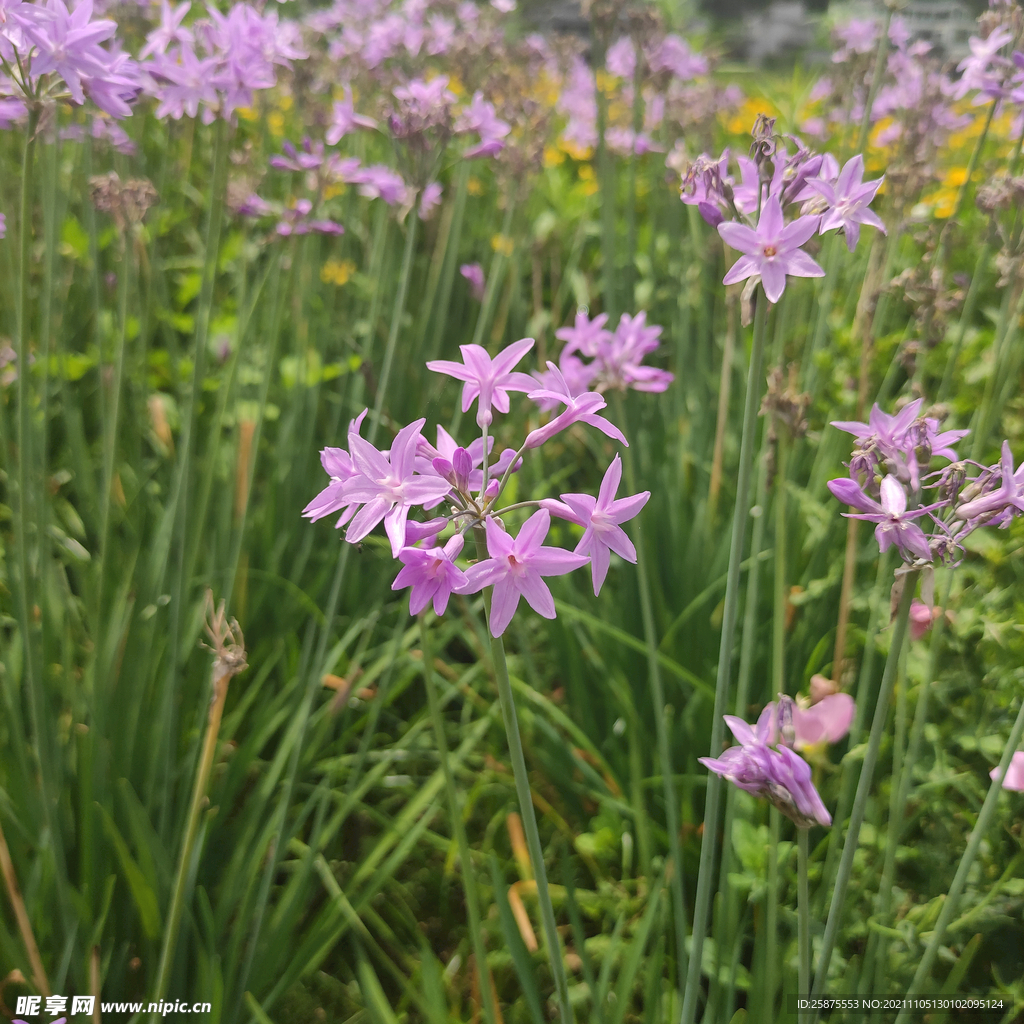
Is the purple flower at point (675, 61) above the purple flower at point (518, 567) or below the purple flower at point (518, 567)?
above

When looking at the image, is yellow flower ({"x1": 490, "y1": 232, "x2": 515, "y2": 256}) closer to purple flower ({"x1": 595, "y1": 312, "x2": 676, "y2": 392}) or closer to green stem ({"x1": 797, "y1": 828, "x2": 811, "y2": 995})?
purple flower ({"x1": 595, "y1": 312, "x2": 676, "y2": 392})

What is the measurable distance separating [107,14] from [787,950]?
15.7ft

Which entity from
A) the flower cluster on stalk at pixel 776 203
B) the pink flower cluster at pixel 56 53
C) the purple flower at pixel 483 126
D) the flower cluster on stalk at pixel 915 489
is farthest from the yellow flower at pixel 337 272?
the flower cluster on stalk at pixel 915 489

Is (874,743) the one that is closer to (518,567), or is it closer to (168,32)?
(518,567)

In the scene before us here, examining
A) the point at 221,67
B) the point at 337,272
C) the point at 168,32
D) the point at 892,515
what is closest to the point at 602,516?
the point at 892,515

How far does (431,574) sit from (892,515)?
1.86ft

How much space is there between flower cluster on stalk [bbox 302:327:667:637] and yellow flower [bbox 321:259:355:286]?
243 centimetres

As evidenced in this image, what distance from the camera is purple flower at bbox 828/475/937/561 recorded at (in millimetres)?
965

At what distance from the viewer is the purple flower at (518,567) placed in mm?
888

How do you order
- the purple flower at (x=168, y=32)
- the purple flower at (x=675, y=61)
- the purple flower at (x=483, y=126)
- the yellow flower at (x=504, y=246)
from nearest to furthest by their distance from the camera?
the purple flower at (x=168, y=32) → the purple flower at (x=483, y=126) → the yellow flower at (x=504, y=246) → the purple flower at (x=675, y=61)

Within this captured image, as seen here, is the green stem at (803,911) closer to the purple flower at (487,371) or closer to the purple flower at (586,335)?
the purple flower at (487,371)

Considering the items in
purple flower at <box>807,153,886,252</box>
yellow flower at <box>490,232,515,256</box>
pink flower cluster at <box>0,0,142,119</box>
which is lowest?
purple flower at <box>807,153,886,252</box>

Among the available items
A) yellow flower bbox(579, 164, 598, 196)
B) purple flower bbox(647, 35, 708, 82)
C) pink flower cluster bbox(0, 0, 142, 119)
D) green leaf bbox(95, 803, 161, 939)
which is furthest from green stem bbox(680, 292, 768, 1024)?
yellow flower bbox(579, 164, 598, 196)

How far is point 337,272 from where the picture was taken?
135 inches
